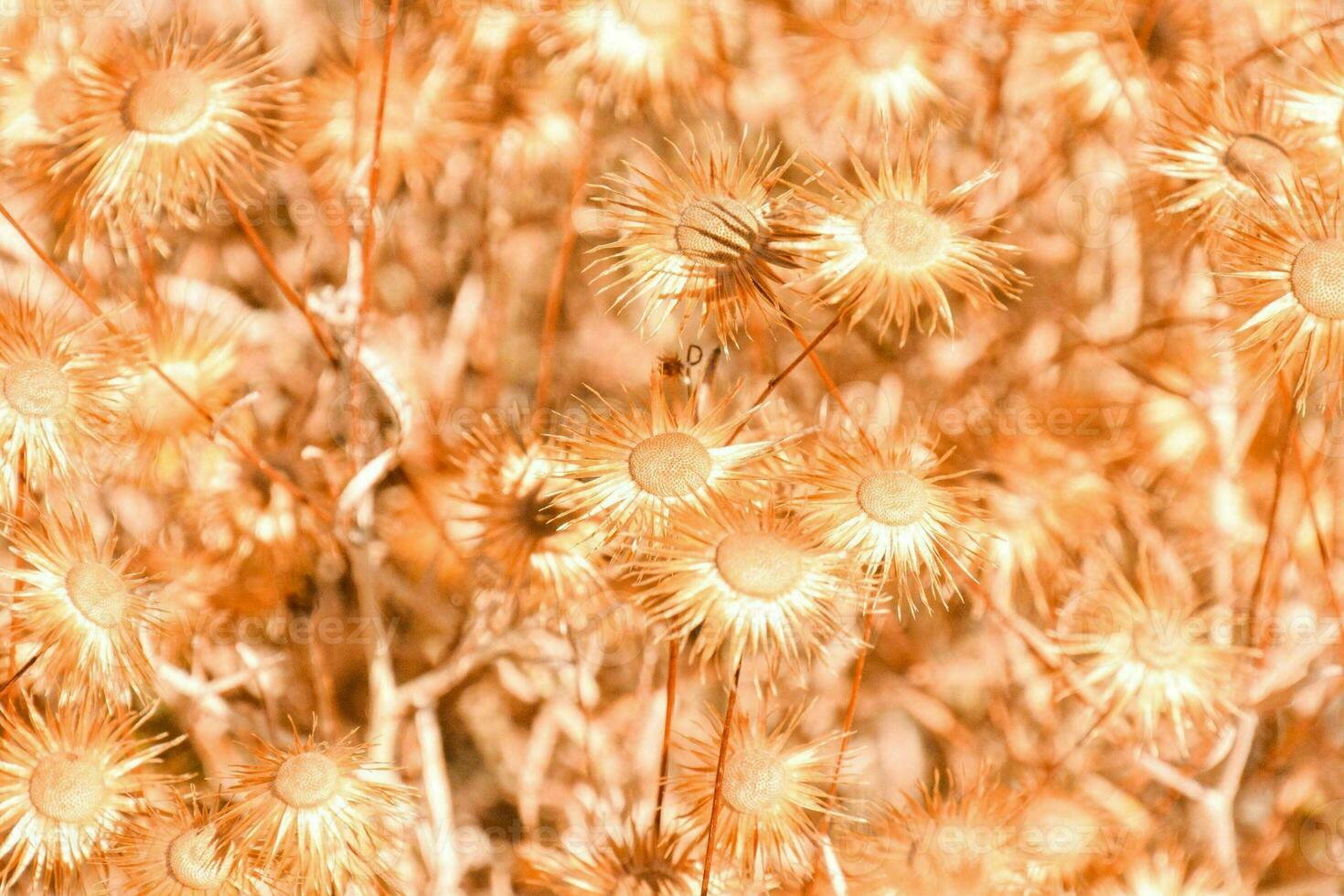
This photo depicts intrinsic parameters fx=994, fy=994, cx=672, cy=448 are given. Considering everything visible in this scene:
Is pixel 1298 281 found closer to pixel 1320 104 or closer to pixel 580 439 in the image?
pixel 1320 104

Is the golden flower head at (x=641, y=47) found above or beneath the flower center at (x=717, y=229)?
above

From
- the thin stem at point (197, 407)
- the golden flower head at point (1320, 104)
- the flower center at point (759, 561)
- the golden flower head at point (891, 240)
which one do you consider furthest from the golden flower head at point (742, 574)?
the golden flower head at point (1320, 104)

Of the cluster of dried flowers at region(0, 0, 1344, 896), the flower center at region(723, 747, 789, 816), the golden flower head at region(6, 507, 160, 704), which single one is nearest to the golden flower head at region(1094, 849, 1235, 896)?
the cluster of dried flowers at region(0, 0, 1344, 896)

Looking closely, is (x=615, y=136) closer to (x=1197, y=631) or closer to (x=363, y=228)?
(x=363, y=228)

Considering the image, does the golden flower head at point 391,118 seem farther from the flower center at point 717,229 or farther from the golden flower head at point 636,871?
the golden flower head at point 636,871

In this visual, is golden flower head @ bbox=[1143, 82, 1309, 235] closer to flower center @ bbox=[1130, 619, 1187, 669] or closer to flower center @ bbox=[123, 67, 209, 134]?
flower center @ bbox=[1130, 619, 1187, 669]

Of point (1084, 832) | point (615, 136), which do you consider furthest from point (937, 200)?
point (1084, 832)

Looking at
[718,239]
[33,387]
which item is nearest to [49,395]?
[33,387]
